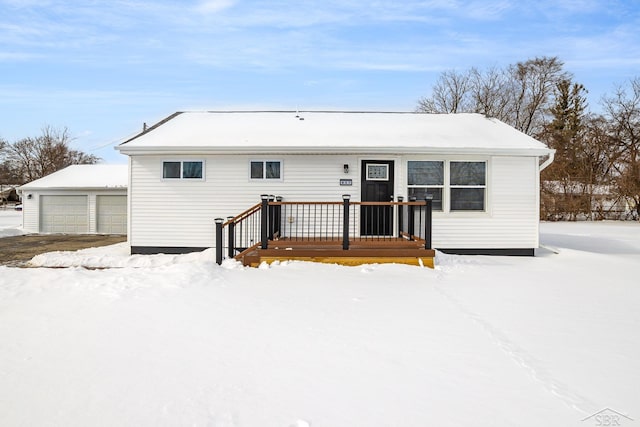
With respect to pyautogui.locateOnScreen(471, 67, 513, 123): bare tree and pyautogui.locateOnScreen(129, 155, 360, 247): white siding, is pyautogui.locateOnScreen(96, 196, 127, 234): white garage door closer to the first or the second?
pyautogui.locateOnScreen(129, 155, 360, 247): white siding

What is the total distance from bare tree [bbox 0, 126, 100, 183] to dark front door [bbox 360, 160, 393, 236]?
137 ft

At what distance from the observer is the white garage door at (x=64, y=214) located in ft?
56.4

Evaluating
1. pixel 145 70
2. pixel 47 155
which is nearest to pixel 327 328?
pixel 145 70

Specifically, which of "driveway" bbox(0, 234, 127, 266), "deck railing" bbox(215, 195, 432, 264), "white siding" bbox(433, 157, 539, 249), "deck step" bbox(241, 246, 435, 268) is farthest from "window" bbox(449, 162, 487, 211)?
"driveway" bbox(0, 234, 127, 266)

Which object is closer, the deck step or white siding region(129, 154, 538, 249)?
the deck step

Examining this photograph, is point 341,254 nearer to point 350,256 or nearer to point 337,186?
point 350,256

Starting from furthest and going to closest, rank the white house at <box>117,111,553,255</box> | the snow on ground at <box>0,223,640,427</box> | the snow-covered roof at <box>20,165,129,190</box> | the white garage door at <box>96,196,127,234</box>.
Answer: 1. the white garage door at <box>96,196,127,234</box>
2. the snow-covered roof at <box>20,165,129,190</box>
3. the white house at <box>117,111,553,255</box>
4. the snow on ground at <box>0,223,640,427</box>

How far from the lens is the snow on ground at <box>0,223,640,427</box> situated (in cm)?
276

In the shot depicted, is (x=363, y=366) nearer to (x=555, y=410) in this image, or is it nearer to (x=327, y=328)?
(x=327, y=328)

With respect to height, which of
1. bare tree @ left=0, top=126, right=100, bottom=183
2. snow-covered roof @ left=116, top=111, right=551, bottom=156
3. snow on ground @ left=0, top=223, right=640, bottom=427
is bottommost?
snow on ground @ left=0, top=223, right=640, bottom=427

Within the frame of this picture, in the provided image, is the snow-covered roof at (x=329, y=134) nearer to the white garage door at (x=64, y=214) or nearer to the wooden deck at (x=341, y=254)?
the wooden deck at (x=341, y=254)

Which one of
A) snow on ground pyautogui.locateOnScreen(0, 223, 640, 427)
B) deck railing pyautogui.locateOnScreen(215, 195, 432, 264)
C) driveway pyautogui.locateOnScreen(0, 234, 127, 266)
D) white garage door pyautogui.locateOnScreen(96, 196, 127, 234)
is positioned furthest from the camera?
white garage door pyautogui.locateOnScreen(96, 196, 127, 234)

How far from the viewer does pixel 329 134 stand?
10.7 meters

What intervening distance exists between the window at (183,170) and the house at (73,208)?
7.95m
